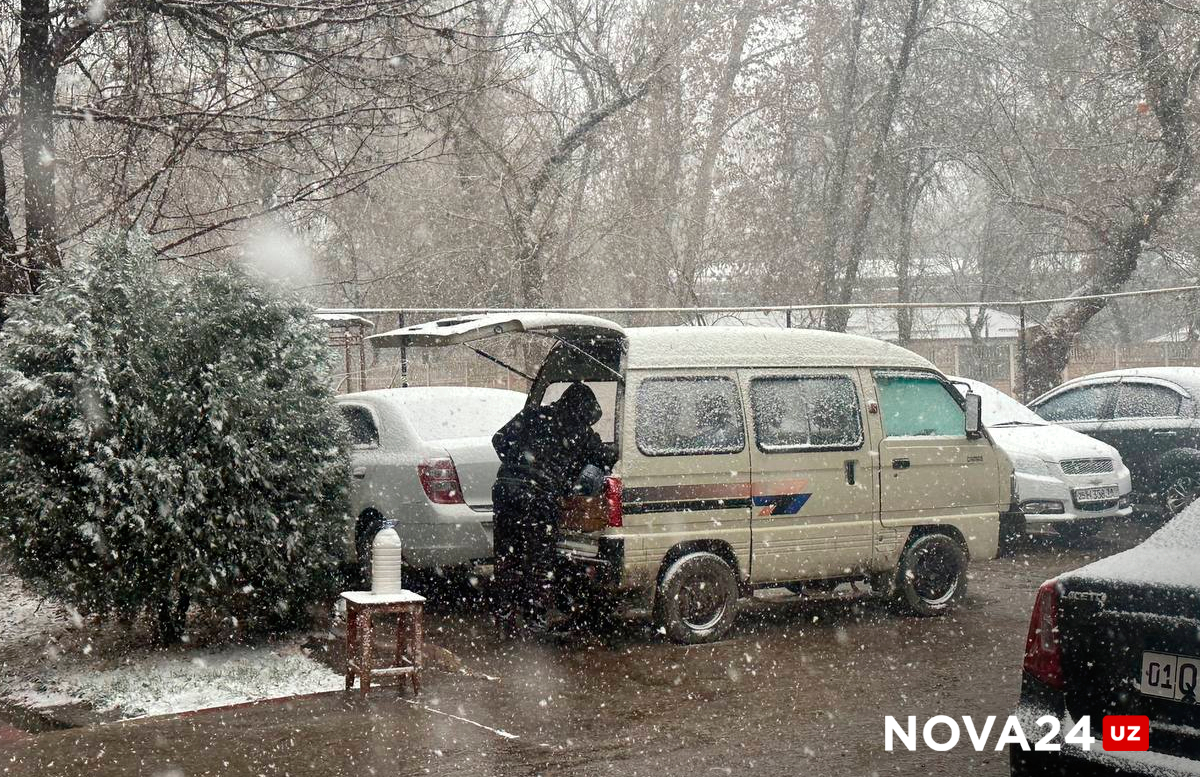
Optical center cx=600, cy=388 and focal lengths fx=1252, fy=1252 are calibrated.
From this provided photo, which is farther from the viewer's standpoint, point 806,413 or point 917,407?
point 917,407

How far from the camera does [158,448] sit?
7492mm

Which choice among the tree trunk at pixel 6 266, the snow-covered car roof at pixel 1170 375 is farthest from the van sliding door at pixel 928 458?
the tree trunk at pixel 6 266

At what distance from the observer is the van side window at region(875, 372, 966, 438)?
945 centimetres

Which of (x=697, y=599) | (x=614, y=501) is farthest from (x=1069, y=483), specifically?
(x=614, y=501)

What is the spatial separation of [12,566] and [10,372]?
118cm

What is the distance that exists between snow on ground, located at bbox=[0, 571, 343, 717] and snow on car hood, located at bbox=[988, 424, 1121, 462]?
7.95 m

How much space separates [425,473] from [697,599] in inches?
92.8

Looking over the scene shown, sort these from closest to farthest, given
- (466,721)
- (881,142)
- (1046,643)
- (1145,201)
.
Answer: (1046,643)
(466,721)
(1145,201)
(881,142)

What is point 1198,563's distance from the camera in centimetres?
422

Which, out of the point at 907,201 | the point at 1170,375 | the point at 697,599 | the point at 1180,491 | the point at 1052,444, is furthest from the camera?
the point at 907,201

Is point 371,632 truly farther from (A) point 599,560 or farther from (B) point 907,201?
(B) point 907,201

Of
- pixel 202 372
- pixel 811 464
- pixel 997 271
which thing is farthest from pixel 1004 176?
pixel 202 372

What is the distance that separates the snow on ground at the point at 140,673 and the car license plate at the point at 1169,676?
15.3 ft

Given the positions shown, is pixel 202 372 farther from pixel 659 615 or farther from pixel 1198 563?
pixel 1198 563
